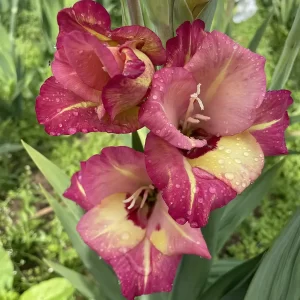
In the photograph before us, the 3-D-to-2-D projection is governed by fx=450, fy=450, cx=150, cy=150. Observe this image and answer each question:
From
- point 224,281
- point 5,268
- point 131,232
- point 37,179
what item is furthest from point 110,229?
point 37,179

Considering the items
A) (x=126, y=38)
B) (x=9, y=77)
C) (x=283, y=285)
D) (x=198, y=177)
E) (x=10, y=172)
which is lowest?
(x=10, y=172)

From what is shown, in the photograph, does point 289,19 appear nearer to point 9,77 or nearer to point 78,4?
point 9,77

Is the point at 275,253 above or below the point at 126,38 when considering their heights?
below

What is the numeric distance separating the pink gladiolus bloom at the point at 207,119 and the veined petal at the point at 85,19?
7cm

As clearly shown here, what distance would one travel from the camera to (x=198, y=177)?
1.48ft

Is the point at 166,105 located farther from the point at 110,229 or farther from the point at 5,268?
the point at 5,268

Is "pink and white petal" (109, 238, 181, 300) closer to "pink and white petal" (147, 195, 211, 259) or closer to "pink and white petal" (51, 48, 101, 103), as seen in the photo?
"pink and white petal" (147, 195, 211, 259)

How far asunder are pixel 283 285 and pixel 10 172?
1269 mm

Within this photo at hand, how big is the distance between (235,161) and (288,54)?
36 cm

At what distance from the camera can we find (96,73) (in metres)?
0.43

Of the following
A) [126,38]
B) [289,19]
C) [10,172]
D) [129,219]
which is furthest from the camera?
[289,19]

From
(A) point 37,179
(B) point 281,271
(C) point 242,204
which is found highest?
(B) point 281,271

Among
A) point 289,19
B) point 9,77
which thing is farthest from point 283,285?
point 289,19

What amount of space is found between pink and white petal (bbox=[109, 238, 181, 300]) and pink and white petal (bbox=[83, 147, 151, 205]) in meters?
0.08
